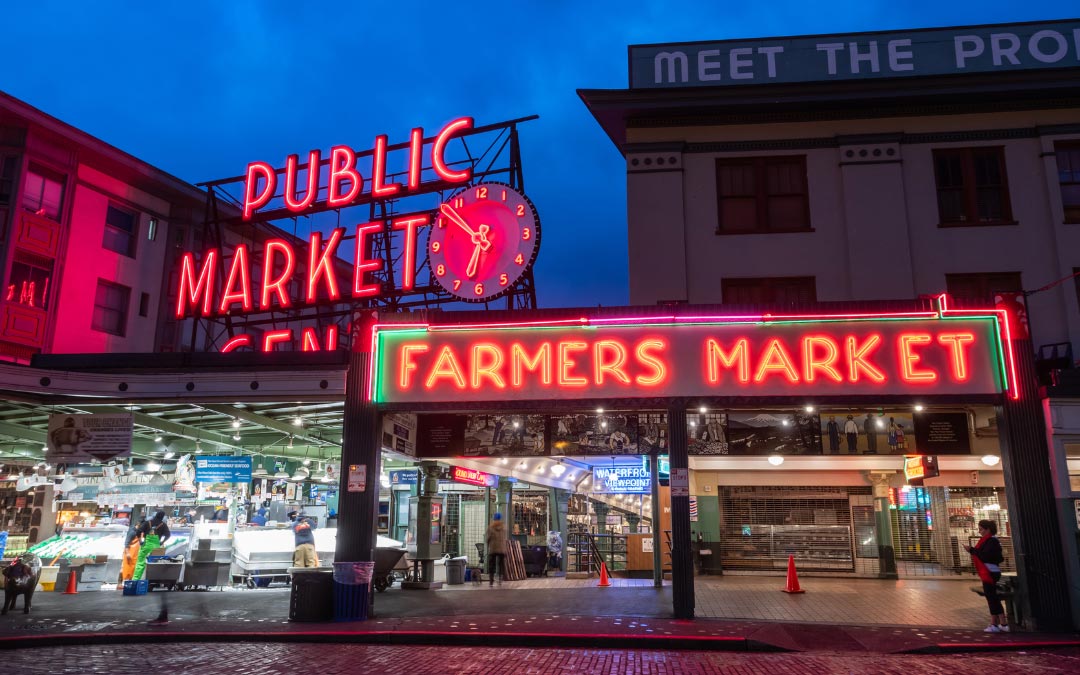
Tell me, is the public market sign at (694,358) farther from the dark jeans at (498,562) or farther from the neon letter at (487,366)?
the dark jeans at (498,562)

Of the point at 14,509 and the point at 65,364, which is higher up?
the point at 65,364

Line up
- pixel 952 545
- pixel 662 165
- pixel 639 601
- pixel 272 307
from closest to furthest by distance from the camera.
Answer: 1. pixel 639 601
2. pixel 662 165
3. pixel 952 545
4. pixel 272 307

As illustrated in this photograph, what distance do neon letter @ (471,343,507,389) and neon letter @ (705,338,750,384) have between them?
4.00 metres

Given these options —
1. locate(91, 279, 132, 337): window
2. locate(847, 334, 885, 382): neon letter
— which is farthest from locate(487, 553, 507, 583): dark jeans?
locate(91, 279, 132, 337): window

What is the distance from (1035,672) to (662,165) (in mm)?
13310

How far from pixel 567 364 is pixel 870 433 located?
6.73m

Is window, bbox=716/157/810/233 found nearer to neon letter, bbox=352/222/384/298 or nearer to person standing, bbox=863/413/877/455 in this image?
person standing, bbox=863/413/877/455

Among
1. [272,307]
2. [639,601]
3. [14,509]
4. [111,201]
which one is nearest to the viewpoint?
[639,601]

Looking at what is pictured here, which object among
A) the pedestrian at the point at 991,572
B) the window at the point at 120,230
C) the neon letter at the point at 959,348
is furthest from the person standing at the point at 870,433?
the window at the point at 120,230

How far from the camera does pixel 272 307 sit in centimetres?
2564

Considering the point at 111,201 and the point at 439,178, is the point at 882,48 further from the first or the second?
the point at 111,201

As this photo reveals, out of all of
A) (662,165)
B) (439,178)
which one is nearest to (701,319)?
(662,165)

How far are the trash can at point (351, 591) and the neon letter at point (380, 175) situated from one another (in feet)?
46.3

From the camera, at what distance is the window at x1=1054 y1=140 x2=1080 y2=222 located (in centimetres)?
1905
